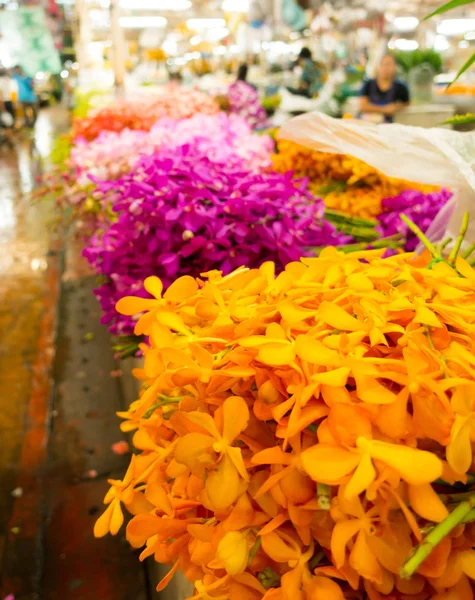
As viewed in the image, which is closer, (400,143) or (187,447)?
(187,447)

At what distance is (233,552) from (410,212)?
1.19 meters

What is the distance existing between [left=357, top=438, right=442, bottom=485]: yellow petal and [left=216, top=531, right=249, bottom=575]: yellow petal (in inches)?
6.3

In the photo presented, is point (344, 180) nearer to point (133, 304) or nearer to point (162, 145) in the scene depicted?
point (162, 145)

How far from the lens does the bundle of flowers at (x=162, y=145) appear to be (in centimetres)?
178

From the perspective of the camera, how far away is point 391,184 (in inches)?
70.4

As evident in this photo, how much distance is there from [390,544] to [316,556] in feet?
0.28

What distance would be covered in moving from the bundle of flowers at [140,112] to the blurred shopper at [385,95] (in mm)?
1877

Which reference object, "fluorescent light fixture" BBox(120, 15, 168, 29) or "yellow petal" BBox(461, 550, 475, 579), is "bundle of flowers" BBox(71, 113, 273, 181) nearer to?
"yellow petal" BBox(461, 550, 475, 579)

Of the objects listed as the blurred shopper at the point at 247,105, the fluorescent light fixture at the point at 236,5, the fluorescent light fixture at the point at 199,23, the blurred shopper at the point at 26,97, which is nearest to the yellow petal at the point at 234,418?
the blurred shopper at the point at 247,105

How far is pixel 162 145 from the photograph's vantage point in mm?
1914

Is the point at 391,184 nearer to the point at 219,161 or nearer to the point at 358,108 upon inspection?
the point at 219,161

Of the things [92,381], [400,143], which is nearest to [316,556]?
[400,143]

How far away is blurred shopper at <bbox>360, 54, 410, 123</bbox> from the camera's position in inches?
176

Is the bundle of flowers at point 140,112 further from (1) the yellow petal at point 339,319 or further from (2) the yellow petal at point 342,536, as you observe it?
(2) the yellow petal at point 342,536
